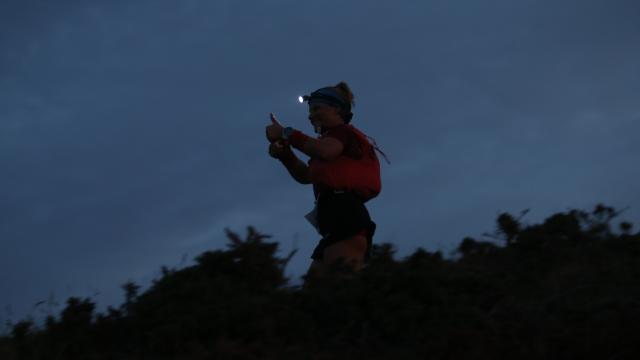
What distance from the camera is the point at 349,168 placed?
5.95 meters

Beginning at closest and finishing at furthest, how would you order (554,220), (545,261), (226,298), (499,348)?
(499,348) → (226,298) → (545,261) → (554,220)

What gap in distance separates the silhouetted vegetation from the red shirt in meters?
0.89

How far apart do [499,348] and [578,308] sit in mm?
537

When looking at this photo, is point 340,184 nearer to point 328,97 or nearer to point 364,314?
point 328,97

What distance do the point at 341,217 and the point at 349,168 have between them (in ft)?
1.06

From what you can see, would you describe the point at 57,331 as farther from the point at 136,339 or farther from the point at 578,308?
the point at 578,308

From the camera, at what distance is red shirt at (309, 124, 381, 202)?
5.92 meters

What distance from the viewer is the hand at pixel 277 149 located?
6.23m

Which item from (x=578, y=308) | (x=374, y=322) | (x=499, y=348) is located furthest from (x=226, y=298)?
(x=578, y=308)

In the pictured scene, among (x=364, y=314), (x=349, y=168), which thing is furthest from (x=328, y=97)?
(x=364, y=314)

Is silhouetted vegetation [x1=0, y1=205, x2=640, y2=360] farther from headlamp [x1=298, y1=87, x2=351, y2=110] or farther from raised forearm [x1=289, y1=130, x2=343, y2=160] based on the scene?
headlamp [x1=298, y1=87, x2=351, y2=110]

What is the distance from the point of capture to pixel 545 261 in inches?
210

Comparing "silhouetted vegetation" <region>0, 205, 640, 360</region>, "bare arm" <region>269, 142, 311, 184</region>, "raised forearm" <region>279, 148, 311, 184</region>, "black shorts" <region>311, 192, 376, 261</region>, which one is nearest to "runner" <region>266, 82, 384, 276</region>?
"black shorts" <region>311, 192, 376, 261</region>

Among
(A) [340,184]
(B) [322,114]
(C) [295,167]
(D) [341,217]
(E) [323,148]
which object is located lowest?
(D) [341,217]
